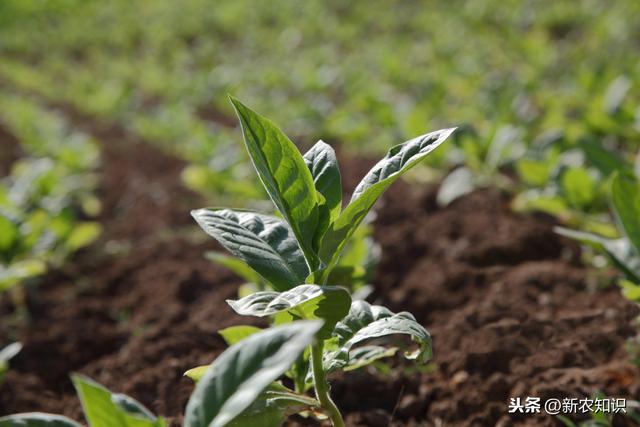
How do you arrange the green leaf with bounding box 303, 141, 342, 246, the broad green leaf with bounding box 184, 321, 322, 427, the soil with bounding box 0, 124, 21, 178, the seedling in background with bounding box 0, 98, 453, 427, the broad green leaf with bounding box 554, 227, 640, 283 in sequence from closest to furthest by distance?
the broad green leaf with bounding box 184, 321, 322, 427, the seedling in background with bounding box 0, 98, 453, 427, the green leaf with bounding box 303, 141, 342, 246, the broad green leaf with bounding box 554, 227, 640, 283, the soil with bounding box 0, 124, 21, 178

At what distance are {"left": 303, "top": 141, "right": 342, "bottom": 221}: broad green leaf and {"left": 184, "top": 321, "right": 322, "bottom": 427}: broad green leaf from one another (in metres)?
0.49

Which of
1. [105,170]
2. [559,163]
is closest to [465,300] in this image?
[559,163]

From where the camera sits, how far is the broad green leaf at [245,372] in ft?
2.95

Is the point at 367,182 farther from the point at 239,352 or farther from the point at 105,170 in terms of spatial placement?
the point at 105,170

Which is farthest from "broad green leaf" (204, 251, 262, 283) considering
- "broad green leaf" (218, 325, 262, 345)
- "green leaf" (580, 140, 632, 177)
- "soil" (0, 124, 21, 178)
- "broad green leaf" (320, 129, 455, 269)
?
"soil" (0, 124, 21, 178)

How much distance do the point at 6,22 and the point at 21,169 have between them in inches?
556

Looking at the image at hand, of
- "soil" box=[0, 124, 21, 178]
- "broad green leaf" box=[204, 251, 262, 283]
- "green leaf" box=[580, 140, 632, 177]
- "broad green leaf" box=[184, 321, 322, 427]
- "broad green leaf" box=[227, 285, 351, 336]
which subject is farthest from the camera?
"soil" box=[0, 124, 21, 178]

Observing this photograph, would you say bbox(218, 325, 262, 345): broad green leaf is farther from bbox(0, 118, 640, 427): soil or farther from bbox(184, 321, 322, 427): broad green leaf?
bbox(184, 321, 322, 427): broad green leaf

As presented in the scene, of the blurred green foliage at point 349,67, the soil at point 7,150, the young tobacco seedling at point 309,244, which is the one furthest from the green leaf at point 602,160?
the soil at point 7,150

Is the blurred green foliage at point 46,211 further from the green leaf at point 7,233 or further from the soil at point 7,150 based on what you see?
the soil at point 7,150

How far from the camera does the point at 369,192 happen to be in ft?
4.11

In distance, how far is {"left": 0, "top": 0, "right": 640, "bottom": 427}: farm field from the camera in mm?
1339

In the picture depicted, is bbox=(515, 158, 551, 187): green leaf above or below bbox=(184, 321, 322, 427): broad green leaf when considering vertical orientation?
below

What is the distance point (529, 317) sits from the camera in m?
2.03
